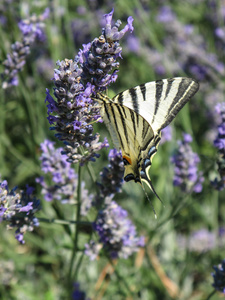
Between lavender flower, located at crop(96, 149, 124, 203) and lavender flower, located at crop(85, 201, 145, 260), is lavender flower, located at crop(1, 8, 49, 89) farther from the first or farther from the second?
lavender flower, located at crop(85, 201, 145, 260)

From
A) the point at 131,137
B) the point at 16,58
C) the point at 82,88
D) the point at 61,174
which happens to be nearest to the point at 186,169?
the point at 131,137

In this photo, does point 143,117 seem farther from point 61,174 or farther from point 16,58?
point 16,58

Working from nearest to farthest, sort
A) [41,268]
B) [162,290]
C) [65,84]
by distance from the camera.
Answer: [65,84] < [162,290] < [41,268]

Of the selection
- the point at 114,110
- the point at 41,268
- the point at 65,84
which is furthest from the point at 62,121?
the point at 41,268

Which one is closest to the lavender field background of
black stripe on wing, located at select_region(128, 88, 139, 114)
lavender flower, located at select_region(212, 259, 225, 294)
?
lavender flower, located at select_region(212, 259, 225, 294)

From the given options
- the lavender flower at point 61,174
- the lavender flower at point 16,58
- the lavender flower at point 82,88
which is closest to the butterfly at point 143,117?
the lavender flower at point 82,88

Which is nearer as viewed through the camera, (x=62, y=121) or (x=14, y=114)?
(x=62, y=121)

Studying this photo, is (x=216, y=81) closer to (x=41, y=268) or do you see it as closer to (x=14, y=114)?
(x=14, y=114)
